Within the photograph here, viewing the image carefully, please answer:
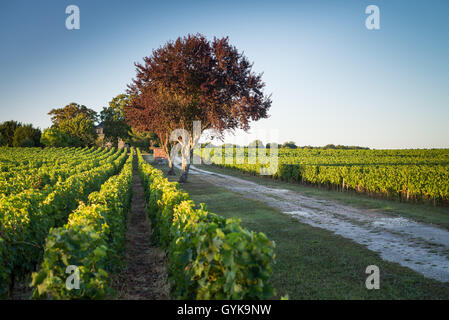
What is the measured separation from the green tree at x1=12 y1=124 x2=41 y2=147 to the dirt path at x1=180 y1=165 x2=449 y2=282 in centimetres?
7750

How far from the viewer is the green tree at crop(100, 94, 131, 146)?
7988 centimetres

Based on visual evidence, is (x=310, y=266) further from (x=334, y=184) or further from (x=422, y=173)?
(x=334, y=184)

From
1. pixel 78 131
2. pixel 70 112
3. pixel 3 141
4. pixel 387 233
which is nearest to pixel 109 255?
pixel 387 233

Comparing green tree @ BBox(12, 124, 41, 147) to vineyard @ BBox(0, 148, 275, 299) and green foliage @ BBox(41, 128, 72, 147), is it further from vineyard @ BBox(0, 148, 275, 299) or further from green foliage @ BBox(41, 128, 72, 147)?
vineyard @ BBox(0, 148, 275, 299)

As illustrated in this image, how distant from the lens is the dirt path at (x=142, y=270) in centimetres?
508

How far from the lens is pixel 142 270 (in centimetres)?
618

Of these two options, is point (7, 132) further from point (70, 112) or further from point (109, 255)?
point (109, 255)

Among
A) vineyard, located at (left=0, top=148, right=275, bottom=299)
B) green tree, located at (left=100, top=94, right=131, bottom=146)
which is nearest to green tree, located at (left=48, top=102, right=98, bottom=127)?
green tree, located at (left=100, top=94, right=131, bottom=146)

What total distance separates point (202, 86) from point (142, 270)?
14323mm

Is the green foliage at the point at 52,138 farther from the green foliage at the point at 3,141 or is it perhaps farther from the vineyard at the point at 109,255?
the vineyard at the point at 109,255

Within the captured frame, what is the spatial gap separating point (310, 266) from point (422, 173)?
1215cm

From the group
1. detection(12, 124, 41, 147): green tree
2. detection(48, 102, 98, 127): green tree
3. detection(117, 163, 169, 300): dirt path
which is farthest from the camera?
detection(48, 102, 98, 127): green tree
